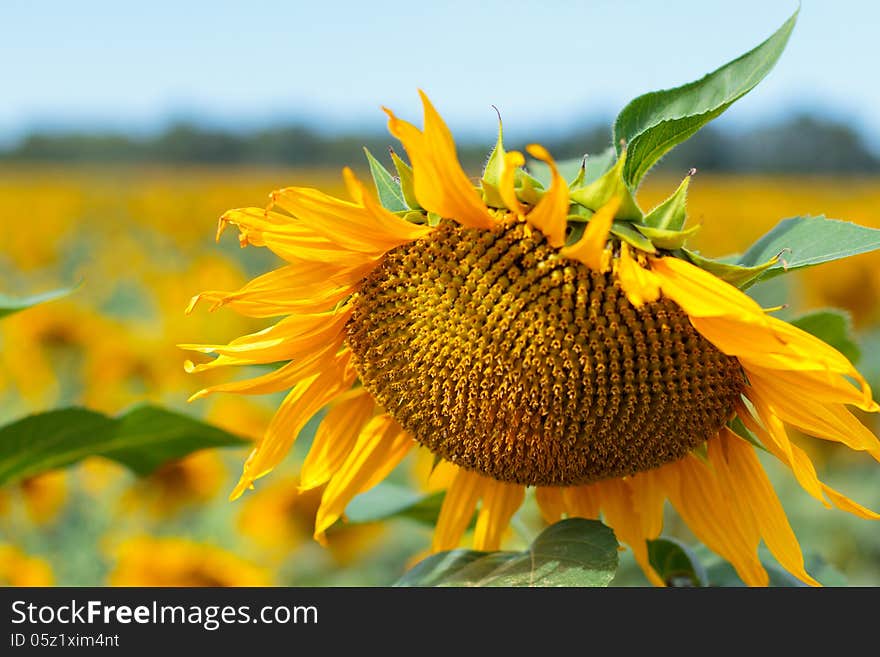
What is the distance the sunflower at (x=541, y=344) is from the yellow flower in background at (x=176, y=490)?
8.50ft

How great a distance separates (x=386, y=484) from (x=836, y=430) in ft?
2.93

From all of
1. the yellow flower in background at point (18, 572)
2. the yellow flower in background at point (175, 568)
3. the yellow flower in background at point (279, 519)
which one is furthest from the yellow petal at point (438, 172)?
the yellow flower in background at point (279, 519)

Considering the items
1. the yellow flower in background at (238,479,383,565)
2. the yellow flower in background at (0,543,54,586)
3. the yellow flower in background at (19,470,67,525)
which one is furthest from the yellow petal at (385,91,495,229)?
the yellow flower in background at (19,470,67,525)

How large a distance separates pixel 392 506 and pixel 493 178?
0.73 meters

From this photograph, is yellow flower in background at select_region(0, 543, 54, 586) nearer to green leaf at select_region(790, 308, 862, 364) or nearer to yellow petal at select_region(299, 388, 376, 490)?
yellow petal at select_region(299, 388, 376, 490)

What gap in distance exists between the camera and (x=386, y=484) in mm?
1788

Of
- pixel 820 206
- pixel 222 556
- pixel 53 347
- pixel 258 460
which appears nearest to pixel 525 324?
pixel 258 460

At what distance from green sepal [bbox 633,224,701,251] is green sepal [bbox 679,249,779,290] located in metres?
0.02

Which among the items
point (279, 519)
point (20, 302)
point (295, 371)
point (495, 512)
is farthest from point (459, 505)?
point (279, 519)

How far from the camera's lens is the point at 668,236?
1.04 meters

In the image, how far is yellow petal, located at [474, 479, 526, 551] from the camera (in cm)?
A: 139

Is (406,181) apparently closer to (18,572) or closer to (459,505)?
(459,505)

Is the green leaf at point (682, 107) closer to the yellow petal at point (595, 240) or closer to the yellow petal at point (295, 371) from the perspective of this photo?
the yellow petal at point (595, 240)

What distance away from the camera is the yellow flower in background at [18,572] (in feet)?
9.15
